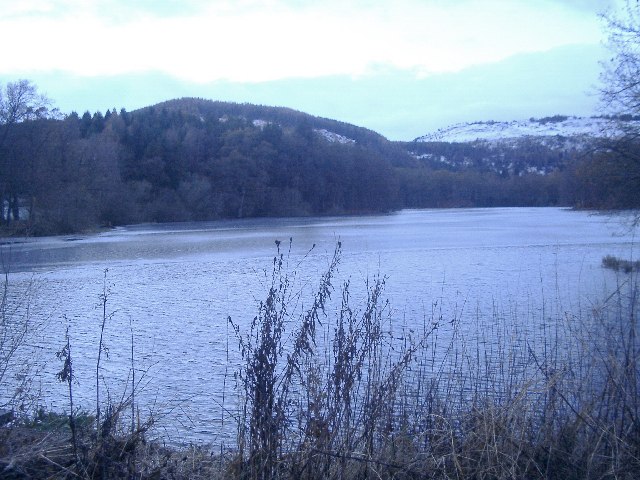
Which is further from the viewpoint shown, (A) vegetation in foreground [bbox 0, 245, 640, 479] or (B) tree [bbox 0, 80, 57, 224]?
(B) tree [bbox 0, 80, 57, 224]

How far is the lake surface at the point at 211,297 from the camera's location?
9.66m

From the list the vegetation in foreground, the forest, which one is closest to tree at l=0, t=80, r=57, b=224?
the forest

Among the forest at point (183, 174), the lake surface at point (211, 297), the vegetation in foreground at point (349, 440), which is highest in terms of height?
the forest at point (183, 174)

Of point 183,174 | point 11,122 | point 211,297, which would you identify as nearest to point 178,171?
point 183,174

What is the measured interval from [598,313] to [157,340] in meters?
8.35

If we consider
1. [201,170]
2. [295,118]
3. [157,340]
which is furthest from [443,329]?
[295,118]

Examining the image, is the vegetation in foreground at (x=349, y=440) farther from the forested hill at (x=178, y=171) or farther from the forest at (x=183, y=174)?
the forested hill at (x=178, y=171)

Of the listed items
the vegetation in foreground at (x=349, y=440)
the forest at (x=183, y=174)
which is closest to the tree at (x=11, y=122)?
the forest at (x=183, y=174)

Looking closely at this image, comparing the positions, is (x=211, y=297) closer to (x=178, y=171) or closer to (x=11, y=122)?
(x=11, y=122)

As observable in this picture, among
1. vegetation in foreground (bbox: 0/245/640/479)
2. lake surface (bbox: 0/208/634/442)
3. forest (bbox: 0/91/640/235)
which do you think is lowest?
lake surface (bbox: 0/208/634/442)

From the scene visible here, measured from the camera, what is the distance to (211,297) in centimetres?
1844

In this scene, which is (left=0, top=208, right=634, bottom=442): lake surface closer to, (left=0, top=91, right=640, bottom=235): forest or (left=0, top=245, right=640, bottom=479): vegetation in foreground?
(left=0, top=245, right=640, bottom=479): vegetation in foreground

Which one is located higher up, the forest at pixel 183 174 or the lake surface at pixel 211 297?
the forest at pixel 183 174

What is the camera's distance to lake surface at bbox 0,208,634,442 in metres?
9.66
